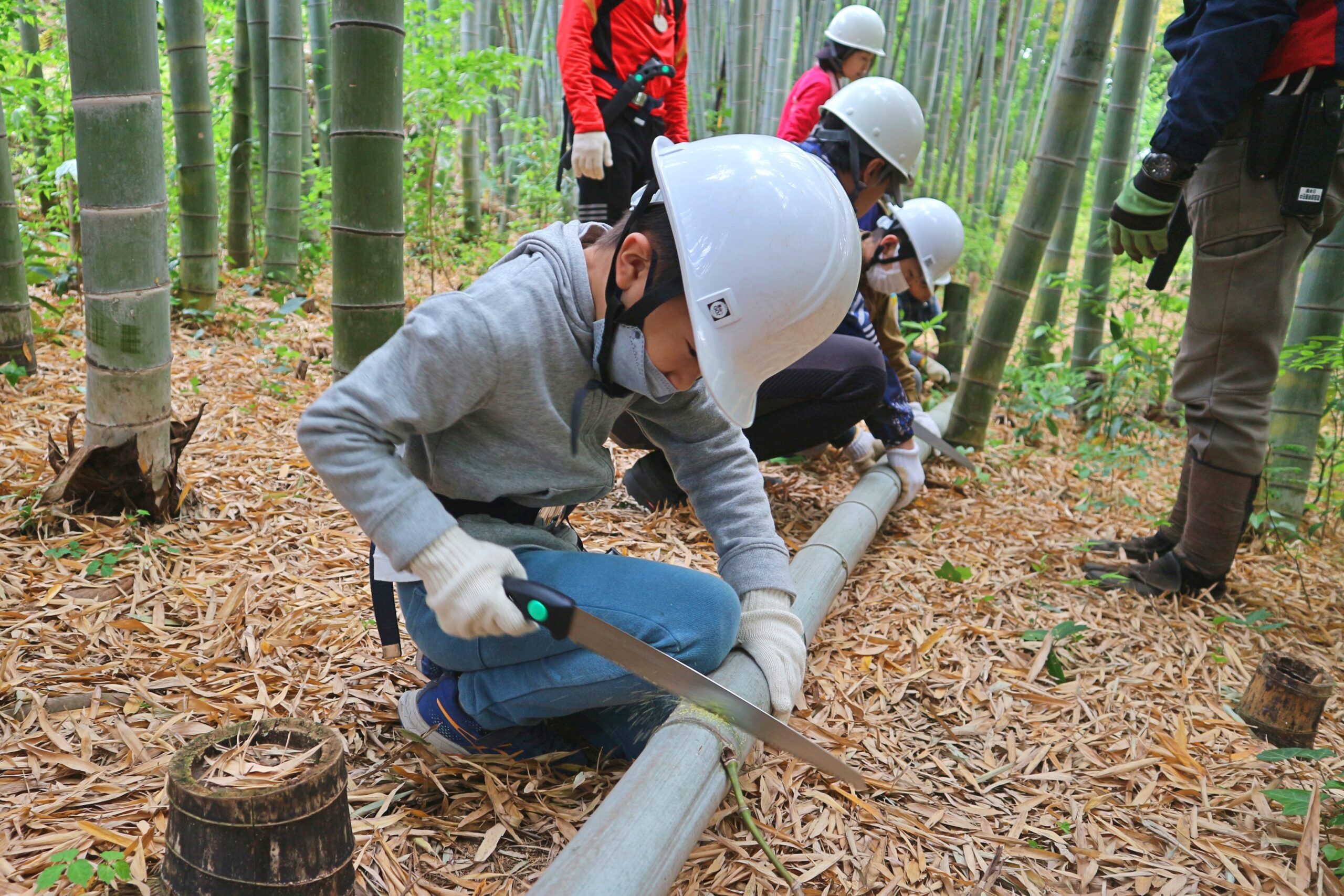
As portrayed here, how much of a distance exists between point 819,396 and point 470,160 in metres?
6.14

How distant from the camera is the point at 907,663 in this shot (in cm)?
214

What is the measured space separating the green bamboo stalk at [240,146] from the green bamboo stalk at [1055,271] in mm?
4579

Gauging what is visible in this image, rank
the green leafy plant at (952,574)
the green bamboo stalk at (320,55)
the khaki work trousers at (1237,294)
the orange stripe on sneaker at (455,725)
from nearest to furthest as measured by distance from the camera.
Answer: the orange stripe on sneaker at (455,725) < the khaki work trousers at (1237,294) < the green leafy plant at (952,574) < the green bamboo stalk at (320,55)

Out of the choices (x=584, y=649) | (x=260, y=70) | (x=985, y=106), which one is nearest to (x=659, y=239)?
(x=584, y=649)

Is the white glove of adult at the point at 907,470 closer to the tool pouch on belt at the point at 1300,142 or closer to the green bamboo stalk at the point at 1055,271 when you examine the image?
the tool pouch on belt at the point at 1300,142

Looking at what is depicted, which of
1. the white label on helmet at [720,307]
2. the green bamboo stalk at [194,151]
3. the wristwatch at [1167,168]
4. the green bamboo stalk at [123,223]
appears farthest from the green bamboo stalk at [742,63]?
the white label on helmet at [720,307]

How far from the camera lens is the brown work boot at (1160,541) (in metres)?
2.75

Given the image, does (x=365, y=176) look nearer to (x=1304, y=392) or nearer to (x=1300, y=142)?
(x=1300, y=142)

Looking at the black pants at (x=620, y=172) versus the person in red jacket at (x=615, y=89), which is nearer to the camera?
the person in red jacket at (x=615, y=89)

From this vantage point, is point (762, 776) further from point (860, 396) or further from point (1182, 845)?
point (860, 396)

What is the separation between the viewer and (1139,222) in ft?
8.23

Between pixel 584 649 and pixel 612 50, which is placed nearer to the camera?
pixel 584 649

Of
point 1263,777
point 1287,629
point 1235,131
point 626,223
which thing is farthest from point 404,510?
point 1287,629

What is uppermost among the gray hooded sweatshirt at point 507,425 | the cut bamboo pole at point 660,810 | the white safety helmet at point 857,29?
the white safety helmet at point 857,29
